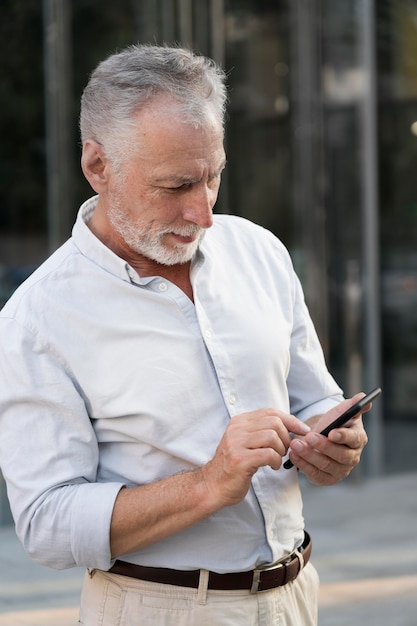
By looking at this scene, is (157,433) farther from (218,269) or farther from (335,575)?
(335,575)

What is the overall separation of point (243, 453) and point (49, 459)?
384 mm

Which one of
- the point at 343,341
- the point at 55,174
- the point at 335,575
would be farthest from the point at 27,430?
the point at 343,341

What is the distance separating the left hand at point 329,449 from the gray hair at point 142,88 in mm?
649

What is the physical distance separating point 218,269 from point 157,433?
43cm

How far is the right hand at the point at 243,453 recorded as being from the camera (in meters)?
1.98

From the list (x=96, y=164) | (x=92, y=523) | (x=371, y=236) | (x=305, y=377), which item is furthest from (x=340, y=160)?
(x=92, y=523)

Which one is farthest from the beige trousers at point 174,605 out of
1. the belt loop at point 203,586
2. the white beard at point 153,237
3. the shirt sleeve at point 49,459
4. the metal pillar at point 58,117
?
the metal pillar at point 58,117

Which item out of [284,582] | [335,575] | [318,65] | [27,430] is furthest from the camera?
[318,65]

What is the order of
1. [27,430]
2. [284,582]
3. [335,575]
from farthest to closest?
[335,575] → [284,582] → [27,430]

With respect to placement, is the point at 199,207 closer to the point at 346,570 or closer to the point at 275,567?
the point at 275,567

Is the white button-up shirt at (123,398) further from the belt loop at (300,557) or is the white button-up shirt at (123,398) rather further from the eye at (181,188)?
the eye at (181,188)

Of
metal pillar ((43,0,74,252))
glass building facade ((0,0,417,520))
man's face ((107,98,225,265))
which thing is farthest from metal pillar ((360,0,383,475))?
man's face ((107,98,225,265))

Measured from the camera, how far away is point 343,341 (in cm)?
805

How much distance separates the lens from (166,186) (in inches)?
84.0
